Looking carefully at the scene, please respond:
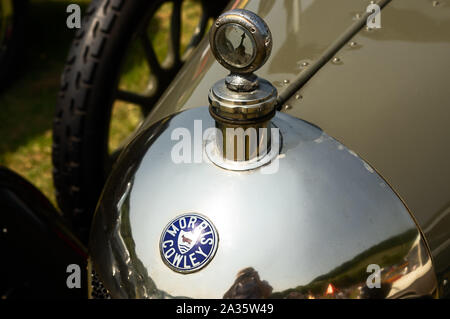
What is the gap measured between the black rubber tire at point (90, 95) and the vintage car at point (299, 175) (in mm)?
646

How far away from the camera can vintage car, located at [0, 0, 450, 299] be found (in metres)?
Answer: 0.99

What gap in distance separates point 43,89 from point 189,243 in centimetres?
329

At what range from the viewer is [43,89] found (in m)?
3.97

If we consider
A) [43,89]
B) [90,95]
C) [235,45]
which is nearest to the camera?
[235,45]

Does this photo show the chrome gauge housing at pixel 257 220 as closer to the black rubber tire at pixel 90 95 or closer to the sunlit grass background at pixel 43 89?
the black rubber tire at pixel 90 95

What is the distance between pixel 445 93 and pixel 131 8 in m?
1.22

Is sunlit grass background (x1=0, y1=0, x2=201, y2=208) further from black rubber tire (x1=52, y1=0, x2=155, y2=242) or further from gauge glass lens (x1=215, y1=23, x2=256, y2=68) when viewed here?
gauge glass lens (x1=215, y1=23, x2=256, y2=68)

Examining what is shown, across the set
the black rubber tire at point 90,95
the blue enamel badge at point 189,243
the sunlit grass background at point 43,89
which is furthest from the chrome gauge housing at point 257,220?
the sunlit grass background at point 43,89

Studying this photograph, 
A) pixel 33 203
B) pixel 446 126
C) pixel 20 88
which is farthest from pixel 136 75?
pixel 446 126

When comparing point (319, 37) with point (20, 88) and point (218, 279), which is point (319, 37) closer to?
point (218, 279)

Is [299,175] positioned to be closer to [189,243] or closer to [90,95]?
[189,243]

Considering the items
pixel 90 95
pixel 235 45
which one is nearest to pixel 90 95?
pixel 90 95

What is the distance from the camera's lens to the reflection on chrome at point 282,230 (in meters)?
0.99

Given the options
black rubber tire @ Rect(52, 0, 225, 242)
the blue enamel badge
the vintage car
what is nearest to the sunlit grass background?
black rubber tire @ Rect(52, 0, 225, 242)
